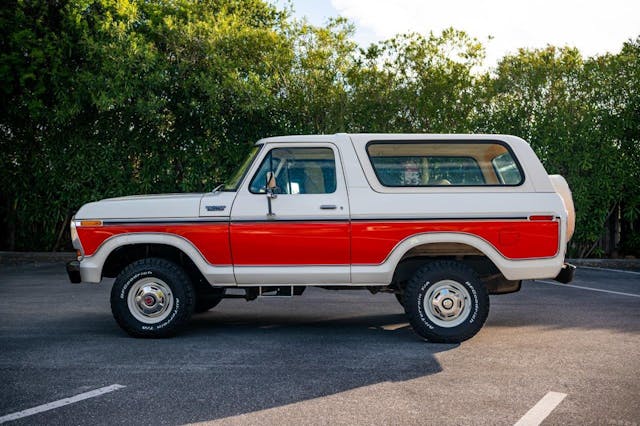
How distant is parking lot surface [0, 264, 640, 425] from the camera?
15.3 ft

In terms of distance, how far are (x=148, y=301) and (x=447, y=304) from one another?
3.05 m

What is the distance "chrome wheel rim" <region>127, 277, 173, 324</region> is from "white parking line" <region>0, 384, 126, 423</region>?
1876 millimetres

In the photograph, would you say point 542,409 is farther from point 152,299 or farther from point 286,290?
point 152,299

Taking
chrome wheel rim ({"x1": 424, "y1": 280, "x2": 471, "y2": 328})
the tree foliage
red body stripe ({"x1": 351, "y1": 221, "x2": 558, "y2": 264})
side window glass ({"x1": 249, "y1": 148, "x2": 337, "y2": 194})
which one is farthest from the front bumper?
the tree foliage

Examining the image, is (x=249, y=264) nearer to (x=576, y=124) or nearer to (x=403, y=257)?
(x=403, y=257)

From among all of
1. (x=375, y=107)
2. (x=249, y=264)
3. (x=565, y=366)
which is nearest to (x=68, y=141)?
(x=375, y=107)

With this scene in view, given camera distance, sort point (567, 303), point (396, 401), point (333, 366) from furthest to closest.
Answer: point (567, 303) < point (333, 366) < point (396, 401)

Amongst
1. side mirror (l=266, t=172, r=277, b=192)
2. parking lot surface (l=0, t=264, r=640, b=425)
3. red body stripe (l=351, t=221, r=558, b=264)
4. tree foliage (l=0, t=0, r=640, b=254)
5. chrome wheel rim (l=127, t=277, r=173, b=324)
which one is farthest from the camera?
tree foliage (l=0, t=0, r=640, b=254)

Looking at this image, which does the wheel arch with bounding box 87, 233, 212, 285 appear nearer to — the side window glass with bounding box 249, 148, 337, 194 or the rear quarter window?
the side window glass with bounding box 249, 148, 337, 194

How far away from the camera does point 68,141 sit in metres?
15.8

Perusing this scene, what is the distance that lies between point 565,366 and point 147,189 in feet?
37.6

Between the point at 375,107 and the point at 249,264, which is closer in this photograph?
the point at 249,264

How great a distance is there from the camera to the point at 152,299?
714 centimetres

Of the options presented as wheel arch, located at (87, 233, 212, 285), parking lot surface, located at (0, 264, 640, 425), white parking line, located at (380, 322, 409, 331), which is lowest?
white parking line, located at (380, 322, 409, 331)
